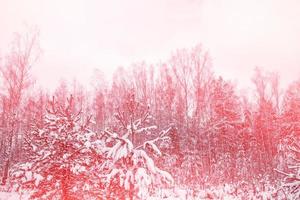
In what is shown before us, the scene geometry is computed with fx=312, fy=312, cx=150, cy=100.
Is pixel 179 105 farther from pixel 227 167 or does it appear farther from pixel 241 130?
pixel 227 167

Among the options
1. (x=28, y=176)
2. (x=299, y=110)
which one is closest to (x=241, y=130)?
(x=299, y=110)

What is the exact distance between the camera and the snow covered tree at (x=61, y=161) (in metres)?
10.1

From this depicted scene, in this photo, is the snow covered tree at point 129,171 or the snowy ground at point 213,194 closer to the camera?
the snow covered tree at point 129,171

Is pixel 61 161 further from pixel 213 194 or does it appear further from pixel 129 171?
pixel 213 194

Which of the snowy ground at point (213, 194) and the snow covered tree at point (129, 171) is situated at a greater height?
the snow covered tree at point (129, 171)

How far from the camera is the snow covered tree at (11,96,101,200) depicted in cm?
1006

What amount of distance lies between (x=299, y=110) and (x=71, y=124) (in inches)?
719

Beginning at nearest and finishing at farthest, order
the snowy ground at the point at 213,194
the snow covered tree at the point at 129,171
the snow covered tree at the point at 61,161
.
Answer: the snow covered tree at the point at 61,161 → the snow covered tree at the point at 129,171 → the snowy ground at the point at 213,194

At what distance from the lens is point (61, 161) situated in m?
10.1

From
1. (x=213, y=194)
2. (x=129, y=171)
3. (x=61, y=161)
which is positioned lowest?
(x=213, y=194)

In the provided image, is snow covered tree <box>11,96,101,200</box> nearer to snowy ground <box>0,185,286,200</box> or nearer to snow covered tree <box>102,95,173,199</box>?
snow covered tree <box>102,95,173,199</box>

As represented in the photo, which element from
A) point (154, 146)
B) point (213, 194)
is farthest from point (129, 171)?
point (213, 194)

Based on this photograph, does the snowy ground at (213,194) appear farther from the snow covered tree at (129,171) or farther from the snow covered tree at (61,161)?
the snow covered tree at (61,161)

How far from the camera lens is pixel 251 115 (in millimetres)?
33656
